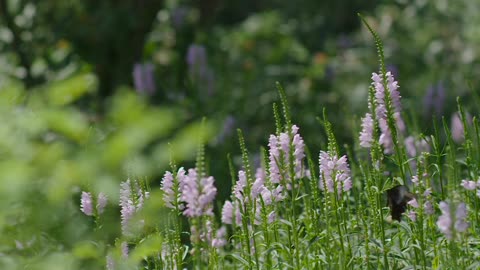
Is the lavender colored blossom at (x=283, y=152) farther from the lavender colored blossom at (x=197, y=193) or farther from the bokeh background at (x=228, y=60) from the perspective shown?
the bokeh background at (x=228, y=60)

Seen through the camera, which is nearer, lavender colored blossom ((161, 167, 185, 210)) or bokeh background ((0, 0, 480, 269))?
lavender colored blossom ((161, 167, 185, 210))

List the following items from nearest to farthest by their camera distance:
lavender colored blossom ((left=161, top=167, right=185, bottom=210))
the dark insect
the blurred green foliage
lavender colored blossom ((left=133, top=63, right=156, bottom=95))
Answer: the blurred green foliage, lavender colored blossom ((left=161, top=167, right=185, bottom=210)), the dark insect, lavender colored blossom ((left=133, top=63, right=156, bottom=95))

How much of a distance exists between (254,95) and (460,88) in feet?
7.37

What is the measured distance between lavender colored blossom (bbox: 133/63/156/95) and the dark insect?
4.03m

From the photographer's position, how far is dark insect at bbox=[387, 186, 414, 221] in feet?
10.3

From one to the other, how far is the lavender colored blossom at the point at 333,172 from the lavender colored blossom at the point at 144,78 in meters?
4.23

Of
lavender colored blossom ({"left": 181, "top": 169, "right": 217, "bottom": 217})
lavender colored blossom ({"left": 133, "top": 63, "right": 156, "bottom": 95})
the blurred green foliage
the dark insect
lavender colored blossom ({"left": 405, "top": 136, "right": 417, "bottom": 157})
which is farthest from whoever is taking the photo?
lavender colored blossom ({"left": 133, "top": 63, "right": 156, "bottom": 95})

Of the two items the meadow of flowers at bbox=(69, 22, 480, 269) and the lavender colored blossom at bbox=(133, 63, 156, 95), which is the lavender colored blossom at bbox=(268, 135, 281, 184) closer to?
the meadow of flowers at bbox=(69, 22, 480, 269)

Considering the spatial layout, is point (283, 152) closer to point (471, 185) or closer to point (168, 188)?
point (168, 188)

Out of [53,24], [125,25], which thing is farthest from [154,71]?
[53,24]

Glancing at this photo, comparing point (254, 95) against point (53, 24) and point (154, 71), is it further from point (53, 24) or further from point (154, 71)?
point (53, 24)

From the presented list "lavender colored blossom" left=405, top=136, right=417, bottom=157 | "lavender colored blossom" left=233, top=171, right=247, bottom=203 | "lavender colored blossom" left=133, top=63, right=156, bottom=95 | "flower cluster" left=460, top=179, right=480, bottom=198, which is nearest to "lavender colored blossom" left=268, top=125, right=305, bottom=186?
"lavender colored blossom" left=233, top=171, right=247, bottom=203

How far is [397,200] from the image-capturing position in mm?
3180

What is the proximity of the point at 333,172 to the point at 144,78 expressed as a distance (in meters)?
4.36
